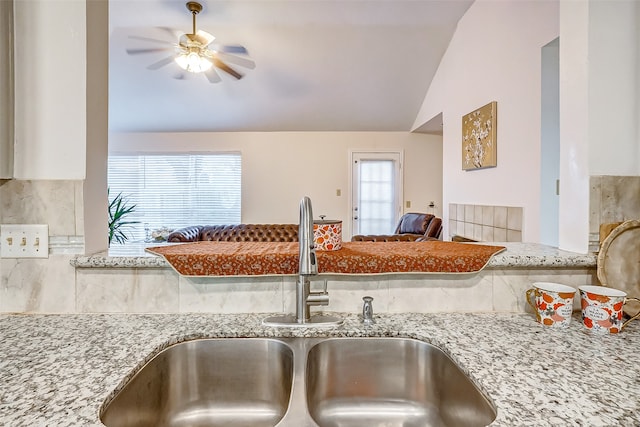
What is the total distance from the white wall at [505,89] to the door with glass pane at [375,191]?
1.83 metres

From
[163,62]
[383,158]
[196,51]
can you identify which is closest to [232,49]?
[196,51]

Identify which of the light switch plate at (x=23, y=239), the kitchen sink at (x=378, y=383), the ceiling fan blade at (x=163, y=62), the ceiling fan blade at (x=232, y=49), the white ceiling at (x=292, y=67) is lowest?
the kitchen sink at (x=378, y=383)

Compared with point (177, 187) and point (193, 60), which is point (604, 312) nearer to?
point (193, 60)

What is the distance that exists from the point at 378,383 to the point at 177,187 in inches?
210

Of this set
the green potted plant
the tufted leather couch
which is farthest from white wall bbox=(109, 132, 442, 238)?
the tufted leather couch

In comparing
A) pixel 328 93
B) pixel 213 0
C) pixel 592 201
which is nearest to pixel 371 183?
pixel 328 93

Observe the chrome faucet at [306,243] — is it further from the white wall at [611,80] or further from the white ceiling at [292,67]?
the white ceiling at [292,67]

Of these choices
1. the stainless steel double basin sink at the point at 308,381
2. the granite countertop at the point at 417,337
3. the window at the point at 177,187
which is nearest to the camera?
the granite countertop at the point at 417,337

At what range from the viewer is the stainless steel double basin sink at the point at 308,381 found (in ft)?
2.60

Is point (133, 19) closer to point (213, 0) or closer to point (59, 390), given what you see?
point (213, 0)

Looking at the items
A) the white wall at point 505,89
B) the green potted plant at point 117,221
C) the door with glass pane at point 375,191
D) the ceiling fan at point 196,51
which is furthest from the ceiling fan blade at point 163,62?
the door with glass pane at point 375,191

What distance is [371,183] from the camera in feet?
17.5

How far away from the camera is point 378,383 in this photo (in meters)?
0.85

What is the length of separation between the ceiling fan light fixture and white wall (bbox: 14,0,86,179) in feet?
6.46
